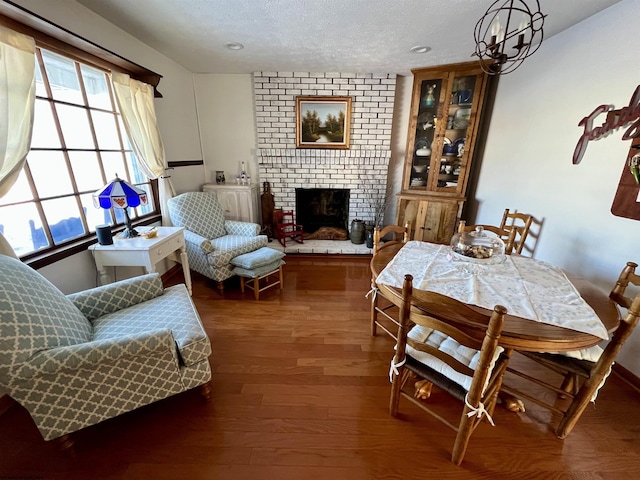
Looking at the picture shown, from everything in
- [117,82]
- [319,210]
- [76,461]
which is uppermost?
[117,82]

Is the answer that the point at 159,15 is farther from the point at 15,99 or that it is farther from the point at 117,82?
the point at 15,99

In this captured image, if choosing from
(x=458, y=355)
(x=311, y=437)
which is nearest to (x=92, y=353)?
(x=311, y=437)

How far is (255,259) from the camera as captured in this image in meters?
2.42

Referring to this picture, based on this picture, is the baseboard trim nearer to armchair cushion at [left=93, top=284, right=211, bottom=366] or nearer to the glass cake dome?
the glass cake dome

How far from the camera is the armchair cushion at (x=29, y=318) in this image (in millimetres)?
945

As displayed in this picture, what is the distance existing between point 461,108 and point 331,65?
64.5 inches

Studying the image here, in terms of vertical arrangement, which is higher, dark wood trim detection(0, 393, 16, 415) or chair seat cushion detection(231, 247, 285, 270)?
chair seat cushion detection(231, 247, 285, 270)

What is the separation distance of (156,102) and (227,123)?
3.36 ft

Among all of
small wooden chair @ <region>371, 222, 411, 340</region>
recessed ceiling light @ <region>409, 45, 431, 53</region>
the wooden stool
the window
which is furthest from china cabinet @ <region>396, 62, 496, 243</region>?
the window

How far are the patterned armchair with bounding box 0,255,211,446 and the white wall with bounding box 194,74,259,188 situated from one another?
2742 millimetres

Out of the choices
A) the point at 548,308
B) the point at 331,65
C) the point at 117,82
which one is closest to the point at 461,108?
the point at 331,65

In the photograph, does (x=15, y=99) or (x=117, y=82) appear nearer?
(x=15, y=99)

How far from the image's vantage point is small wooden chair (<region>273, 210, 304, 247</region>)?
3643mm

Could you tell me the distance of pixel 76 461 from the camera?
46.0 inches
